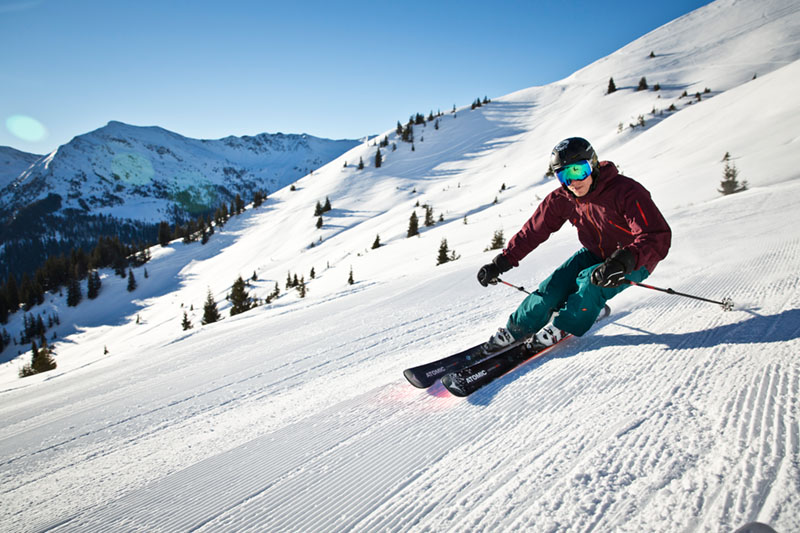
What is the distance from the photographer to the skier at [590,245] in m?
2.29

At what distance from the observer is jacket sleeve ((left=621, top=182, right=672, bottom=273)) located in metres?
2.26

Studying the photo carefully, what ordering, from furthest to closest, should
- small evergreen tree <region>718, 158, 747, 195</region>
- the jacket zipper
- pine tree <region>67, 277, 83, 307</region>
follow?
pine tree <region>67, 277, 83, 307</region> → small evergreen tree <region>718, 158, 747, 195</region> → the jacket zipper

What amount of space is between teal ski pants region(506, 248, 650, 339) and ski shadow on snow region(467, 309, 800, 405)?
0.20m

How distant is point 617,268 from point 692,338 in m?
0.81

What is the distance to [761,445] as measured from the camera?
50.8 inches

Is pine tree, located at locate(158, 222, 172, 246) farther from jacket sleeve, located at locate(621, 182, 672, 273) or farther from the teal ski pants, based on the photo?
jacket sleeve, located at locate(621, 182, 672, 273)

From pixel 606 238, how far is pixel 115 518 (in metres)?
3.67

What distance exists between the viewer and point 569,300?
8.71 ft

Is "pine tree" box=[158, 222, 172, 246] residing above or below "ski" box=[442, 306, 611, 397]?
above

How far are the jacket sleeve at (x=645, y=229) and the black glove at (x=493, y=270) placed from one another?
44.7 inches

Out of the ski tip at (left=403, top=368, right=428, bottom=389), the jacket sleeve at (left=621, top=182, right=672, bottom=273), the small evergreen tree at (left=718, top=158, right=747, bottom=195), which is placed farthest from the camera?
the small evergreen tree at (left=718, top=158, right=747, bottom=195)

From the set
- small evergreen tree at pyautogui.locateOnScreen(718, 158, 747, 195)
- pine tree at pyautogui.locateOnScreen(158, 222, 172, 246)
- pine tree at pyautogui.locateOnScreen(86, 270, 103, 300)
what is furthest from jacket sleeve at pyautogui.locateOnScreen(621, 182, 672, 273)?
pine tree at pyautogui.locateOnScreen(158, 222, 172, 246)

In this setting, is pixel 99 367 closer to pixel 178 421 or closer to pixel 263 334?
pixel 263 334

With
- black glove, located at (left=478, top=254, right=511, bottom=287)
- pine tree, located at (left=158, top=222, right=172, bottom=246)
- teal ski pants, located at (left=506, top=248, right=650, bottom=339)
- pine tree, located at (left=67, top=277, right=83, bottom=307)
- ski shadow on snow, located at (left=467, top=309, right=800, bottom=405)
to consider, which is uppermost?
pine tree, located at (left=158, top=222, right=172, bottom=246)
